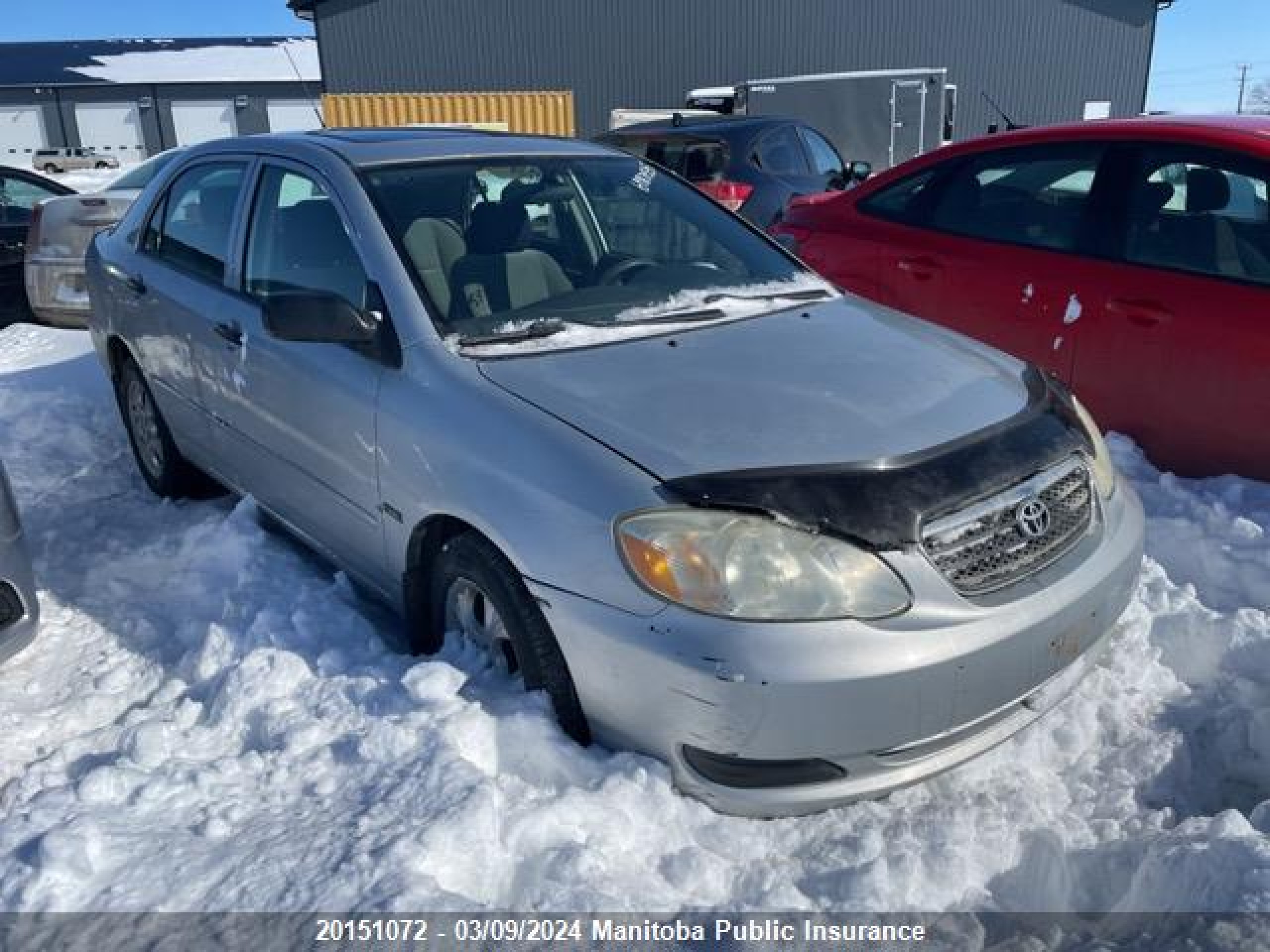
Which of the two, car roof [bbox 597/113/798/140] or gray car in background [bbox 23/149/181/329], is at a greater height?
car roof [bbox 597/113/798/140]

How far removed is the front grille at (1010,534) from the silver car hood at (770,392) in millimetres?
195

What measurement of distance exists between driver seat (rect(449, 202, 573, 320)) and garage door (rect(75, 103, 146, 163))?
140 feet

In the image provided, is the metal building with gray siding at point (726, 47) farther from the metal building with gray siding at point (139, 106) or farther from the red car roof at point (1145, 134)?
the red car roof at point (1145, 134)

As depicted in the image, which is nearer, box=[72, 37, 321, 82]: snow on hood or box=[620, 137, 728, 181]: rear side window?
box=[620, 137, 728, 181]: rear side window

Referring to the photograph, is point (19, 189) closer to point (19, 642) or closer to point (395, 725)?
point (19, 642)

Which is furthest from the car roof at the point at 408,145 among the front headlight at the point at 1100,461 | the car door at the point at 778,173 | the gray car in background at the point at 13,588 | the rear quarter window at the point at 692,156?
the rear quarter window at the point at 692,156

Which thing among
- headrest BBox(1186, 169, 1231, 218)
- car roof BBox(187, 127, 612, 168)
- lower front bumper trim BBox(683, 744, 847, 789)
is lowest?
lower front bumper trim BBox(683, 744, 847, 789)

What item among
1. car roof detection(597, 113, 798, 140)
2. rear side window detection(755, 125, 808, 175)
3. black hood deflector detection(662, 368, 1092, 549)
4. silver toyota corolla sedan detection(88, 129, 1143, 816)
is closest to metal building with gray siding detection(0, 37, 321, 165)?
car roof detection(597, 113, 798, 140)

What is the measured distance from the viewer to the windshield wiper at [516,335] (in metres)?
2.75

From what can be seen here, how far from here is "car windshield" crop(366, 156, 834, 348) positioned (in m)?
2.91

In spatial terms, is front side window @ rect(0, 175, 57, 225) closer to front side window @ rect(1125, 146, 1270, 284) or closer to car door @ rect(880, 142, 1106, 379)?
car door @ rect(880, 142, 1106, 379)

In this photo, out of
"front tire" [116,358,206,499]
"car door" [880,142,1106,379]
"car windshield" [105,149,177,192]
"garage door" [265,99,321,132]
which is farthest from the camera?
"garage door" [265,99,321,132]

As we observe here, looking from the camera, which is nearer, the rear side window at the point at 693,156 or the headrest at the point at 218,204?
the headrest at the point at 218,204

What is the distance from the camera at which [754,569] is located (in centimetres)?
213
